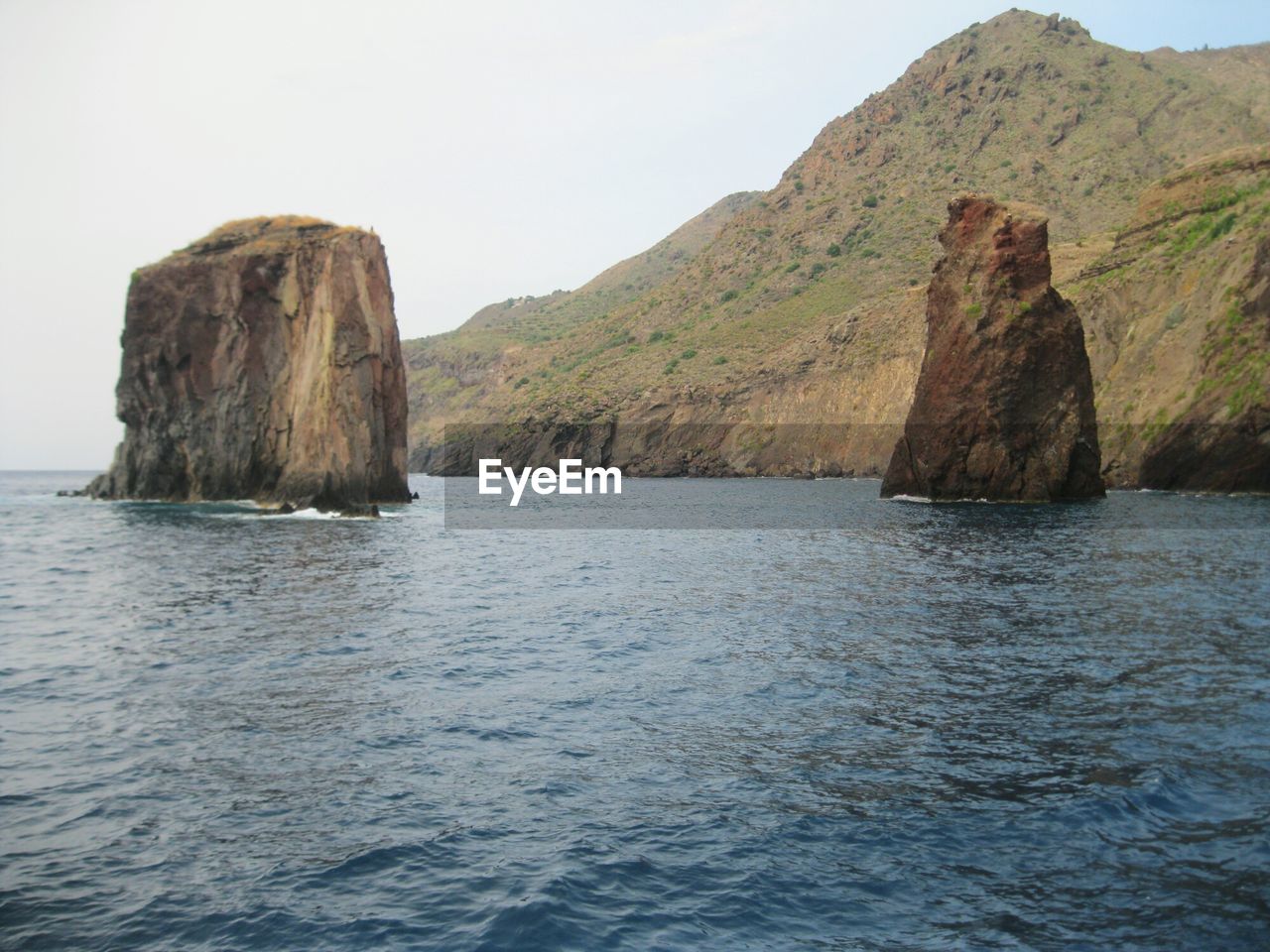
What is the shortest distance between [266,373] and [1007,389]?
162 ft

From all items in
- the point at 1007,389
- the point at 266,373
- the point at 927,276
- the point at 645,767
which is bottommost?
the point at 645,767

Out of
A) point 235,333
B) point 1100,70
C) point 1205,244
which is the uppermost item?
point 1100,70

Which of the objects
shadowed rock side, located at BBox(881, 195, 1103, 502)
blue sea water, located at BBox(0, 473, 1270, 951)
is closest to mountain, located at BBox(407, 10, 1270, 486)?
shadowed rock side, located at BBox(881, 195, 1103, 502)

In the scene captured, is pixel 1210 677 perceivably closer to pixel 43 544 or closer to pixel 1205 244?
pixel 43 544

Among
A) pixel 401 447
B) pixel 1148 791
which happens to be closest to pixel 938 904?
pixel 1148 791

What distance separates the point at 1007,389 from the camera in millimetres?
54469

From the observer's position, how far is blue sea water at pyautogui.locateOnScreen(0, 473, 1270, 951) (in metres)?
8.33

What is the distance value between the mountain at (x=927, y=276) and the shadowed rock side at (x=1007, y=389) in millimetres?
9176

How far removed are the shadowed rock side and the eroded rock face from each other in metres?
35.2

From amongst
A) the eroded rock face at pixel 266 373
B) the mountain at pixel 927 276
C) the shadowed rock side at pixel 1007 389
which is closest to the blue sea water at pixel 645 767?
the shadowed rock side at pixel 1007 389

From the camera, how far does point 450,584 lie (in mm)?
28516

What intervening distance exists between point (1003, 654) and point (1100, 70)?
16179 centimetres

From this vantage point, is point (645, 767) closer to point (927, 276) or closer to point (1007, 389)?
point (1007, 389)

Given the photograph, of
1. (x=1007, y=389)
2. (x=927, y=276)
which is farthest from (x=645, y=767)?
(x=927, y=276)
